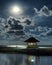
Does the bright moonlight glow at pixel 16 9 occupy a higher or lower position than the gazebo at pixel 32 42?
higher

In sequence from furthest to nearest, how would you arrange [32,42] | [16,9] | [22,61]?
[16,9] → [32,42] → [22,61]

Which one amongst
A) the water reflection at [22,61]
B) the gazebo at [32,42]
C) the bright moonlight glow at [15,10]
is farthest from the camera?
the bright moonlight glow at [15,10]

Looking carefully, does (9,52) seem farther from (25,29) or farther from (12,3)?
(12,3)

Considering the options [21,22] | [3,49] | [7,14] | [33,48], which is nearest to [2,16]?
[7,14]

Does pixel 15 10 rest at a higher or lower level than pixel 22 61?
higher

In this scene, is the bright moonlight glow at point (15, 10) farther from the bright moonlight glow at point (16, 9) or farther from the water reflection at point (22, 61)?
the water reflection at point (22, 61)

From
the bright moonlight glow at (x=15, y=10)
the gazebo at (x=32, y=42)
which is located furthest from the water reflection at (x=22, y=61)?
the bright moonlight glow at (x=15, y=10)

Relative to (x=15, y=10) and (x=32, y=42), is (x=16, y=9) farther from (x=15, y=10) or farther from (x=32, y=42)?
(x=32, y=42)

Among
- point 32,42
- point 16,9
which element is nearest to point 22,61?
point 32,42

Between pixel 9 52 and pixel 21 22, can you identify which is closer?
pixel 9 52

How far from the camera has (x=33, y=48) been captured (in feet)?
21.6

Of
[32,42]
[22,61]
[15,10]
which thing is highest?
[15,10]

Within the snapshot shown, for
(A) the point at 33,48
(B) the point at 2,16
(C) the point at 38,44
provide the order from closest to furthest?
A: (A) the point at 33,48 → (C) the point at 38,44 → (B) the point at 2,16

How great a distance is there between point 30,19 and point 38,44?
2.87ft
